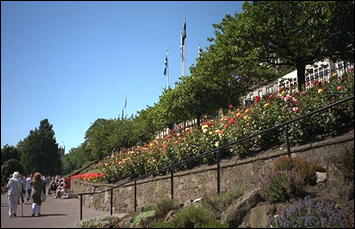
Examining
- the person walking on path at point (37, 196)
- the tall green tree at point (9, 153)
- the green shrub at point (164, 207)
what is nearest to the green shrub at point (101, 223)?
the green shrub at point (164, 207)

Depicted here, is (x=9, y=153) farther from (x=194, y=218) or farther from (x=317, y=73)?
(x=194, y=218)

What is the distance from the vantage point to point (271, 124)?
9836mm

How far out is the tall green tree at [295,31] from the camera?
14047mm

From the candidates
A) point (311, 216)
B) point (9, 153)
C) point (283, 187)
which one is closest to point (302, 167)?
point (283, 187)

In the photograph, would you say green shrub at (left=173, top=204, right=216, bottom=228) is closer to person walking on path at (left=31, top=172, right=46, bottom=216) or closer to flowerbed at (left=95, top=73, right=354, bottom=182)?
flowerbed at (left=95, top=73, right=354, bottom=182)

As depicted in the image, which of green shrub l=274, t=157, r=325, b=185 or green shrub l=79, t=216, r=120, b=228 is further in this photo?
green shrub l=79, t=216, r=120, b=228

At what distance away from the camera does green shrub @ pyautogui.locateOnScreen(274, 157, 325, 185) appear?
6496 millimetres

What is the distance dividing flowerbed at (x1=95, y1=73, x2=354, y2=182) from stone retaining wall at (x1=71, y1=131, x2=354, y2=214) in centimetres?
62

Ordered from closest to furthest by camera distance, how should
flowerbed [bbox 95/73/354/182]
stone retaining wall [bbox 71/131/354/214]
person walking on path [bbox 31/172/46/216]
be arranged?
stone retaining wall [bbox 71/131/354/214], flowerbed [bbox 95/73/354/182], person walking on path [bbox 31/172/46/216]

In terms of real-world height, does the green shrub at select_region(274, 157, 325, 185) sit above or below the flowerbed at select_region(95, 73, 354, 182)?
below

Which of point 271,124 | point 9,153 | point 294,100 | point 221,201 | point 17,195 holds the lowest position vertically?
point 17,195

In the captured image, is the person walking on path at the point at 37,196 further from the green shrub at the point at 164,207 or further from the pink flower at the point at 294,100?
the pink flower at the point at 294,100

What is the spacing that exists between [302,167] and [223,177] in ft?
10.5

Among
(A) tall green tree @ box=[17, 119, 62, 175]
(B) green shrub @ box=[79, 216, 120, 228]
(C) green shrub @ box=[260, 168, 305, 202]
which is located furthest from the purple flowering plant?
(A) tall green tree @ box=[17, 119, 62, 175]
